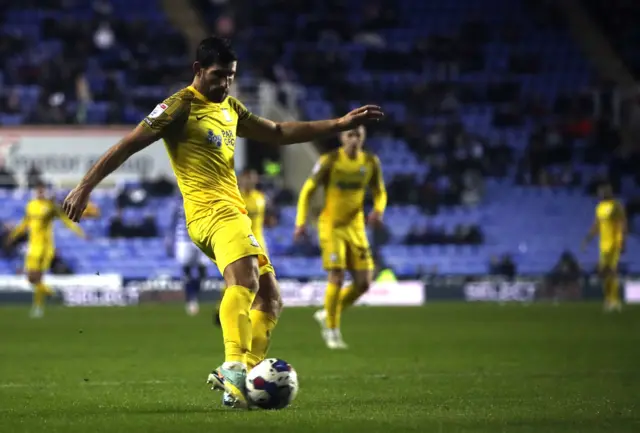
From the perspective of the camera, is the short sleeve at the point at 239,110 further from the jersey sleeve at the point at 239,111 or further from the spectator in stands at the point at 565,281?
the spectator in stands at the point at 565,281

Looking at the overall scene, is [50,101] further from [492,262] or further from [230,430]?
[230,430]

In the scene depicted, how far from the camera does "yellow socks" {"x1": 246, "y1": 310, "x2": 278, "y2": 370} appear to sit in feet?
28.0

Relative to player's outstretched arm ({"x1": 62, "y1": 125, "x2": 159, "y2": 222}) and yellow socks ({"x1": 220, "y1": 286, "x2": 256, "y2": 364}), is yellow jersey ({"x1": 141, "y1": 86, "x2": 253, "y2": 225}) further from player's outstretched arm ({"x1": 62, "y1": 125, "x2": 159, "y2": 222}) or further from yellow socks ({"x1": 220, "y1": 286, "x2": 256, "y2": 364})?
yellow socks ({"x1": 220, "y1": 286, "x2": 256, "y2": 364})

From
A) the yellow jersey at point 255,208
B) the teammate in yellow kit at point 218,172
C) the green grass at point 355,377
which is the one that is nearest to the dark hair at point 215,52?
the teammate in yellow kit at point 218,172

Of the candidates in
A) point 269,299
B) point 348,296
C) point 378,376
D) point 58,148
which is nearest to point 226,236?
point 269,299

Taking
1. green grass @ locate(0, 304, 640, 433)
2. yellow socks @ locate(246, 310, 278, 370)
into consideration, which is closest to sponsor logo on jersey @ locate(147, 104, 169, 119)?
yellow socks @ locate(246, 310, 278, 370)

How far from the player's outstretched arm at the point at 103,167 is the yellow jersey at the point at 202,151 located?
20 centimetres

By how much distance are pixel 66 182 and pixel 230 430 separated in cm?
2504

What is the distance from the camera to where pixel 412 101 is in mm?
32969

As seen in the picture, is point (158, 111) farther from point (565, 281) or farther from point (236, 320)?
point (565, 281)

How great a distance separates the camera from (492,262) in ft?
97.1

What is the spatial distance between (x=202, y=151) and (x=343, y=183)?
700 cm

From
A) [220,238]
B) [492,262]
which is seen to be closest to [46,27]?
[492,262]

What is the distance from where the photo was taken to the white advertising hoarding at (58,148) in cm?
3081
